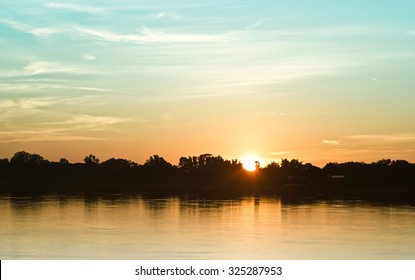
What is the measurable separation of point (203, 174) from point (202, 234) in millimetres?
98733

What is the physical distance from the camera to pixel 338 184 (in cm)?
10969

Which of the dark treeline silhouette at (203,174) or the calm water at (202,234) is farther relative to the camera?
the dark treeline silhouette at (203,174)

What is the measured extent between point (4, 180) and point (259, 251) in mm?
93152

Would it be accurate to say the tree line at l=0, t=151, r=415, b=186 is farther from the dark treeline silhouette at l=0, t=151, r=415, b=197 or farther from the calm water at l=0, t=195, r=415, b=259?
the calm water at l=0, t=195, r=415, b=259

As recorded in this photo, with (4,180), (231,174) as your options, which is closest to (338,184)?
(231,174)

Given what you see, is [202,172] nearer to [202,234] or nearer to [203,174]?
[203,174]

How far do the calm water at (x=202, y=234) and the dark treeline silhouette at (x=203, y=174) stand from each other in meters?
64.8

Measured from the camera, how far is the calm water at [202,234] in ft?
79.6

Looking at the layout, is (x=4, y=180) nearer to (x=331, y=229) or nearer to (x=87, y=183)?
(x=87, y=183)

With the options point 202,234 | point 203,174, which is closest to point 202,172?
point 203,174

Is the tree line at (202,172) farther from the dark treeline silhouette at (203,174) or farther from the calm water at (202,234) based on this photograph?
the calm water at (202,234)

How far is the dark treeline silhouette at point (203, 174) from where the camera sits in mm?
107938

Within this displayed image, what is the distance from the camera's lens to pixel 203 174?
128500 millimetres

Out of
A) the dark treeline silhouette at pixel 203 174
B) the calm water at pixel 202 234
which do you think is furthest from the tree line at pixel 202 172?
the calm water at pixel 202 234
